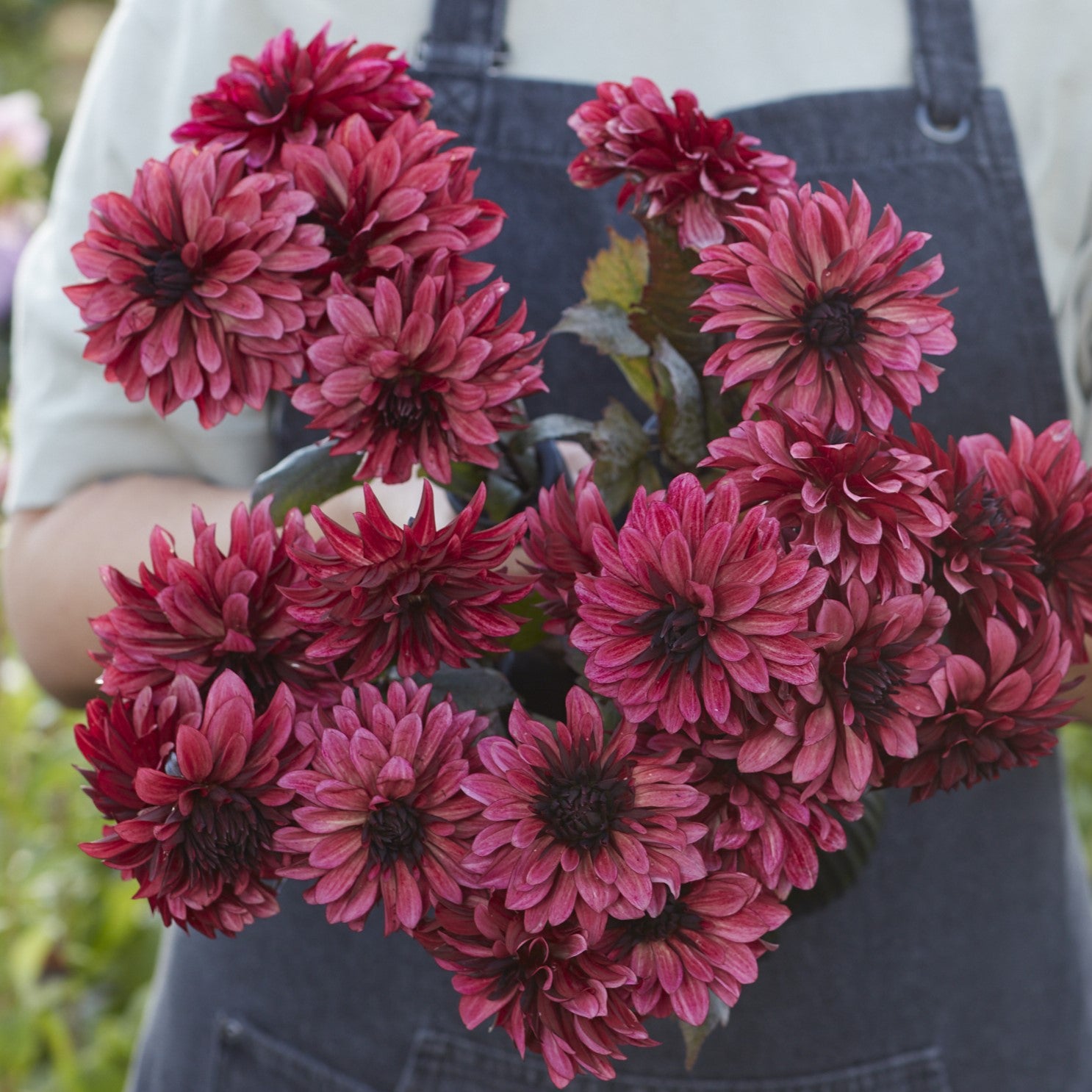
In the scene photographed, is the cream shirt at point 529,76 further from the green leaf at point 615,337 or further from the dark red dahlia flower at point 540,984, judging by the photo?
the dark red dahlia flower at point 540,984

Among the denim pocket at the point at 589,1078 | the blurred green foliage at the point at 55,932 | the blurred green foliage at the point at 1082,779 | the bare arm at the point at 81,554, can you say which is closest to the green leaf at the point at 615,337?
the bare arm at the point at 81,554

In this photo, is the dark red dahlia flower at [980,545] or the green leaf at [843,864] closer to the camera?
the dark red dahlia flower at [980,545]

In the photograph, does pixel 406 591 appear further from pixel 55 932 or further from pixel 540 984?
pixel 55 932

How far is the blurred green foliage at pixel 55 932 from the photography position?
1001 millimetres

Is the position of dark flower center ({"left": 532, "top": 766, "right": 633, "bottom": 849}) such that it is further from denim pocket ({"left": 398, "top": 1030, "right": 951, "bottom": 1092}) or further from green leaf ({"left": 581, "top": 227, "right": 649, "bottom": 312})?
denim pocket ({"left": 398, "top": 1030, "right": 951, "bottom": 1092})

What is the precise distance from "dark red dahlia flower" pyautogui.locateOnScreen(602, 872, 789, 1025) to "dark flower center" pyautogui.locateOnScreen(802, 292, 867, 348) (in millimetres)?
130

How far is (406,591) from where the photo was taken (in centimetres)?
24

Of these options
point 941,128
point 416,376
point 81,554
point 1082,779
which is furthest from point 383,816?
point 1082,779

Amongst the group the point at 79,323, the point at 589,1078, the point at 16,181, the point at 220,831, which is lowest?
the point at 589,1078

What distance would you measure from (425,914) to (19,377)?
17.2 inches

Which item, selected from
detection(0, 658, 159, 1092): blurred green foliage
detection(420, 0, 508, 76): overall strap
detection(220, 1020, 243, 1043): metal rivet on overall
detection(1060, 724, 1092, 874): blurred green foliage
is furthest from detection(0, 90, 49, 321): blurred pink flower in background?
detection(1060, 724, 1092, 874): blurred green foliage

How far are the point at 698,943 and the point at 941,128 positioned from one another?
17.5 inches

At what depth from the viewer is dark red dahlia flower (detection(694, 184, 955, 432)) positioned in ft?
0.87

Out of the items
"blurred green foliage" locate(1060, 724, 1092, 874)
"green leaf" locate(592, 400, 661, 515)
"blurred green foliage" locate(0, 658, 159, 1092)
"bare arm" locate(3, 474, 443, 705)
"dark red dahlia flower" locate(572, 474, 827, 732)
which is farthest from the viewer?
"blurred green foliage" locate(1060, 724, 1092, 874)
